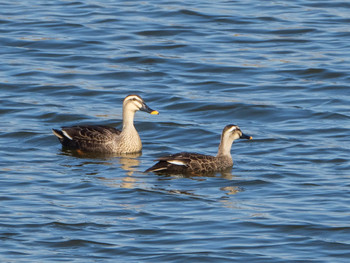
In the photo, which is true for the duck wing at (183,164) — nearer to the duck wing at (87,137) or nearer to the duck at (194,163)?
the duck at (194,163)

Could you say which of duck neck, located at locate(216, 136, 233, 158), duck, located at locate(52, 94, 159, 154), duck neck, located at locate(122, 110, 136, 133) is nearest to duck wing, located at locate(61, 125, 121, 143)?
duck, located at locate(52, 94, 159, 154)

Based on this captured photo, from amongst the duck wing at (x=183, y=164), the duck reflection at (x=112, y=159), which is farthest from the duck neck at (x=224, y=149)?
the duck reflection at (x=112, y=159)

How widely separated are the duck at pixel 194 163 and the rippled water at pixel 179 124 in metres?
0.14

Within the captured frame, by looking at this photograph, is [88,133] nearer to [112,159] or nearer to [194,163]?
[112,159]

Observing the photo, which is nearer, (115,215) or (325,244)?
(325,244)

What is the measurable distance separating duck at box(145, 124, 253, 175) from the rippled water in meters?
0.14

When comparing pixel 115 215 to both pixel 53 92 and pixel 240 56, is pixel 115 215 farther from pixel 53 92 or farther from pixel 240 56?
pixel 240 56

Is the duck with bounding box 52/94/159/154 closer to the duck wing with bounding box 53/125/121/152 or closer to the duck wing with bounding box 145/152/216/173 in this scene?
the duck wing with bounding box 53/125/121/152

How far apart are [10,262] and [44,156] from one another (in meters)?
5.24

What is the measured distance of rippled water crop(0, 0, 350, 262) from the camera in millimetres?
11258

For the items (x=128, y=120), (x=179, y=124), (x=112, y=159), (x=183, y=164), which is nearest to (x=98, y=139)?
(x=112, y=159)

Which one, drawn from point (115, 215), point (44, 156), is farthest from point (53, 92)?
point (115, 215)

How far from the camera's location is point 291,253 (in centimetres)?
1083

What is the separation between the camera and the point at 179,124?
57.1 ft
